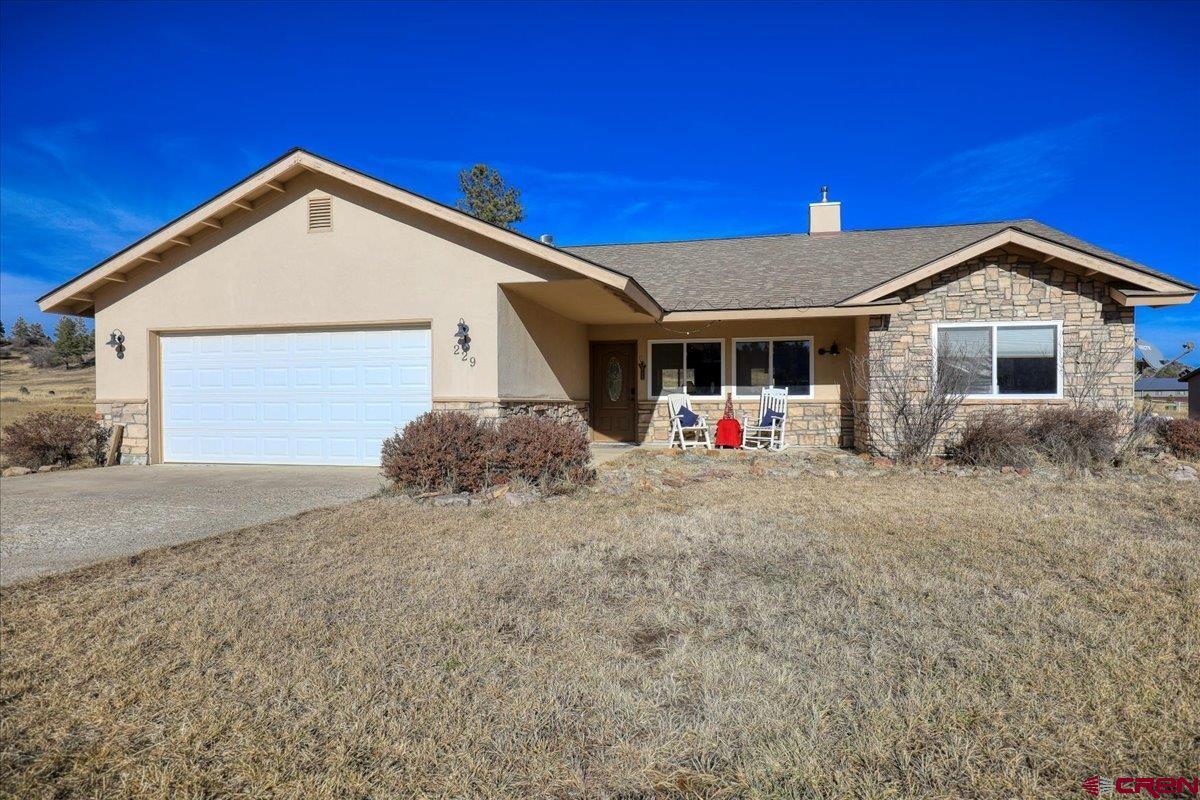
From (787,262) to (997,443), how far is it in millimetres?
6818

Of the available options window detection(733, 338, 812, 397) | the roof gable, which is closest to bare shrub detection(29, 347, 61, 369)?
the roof gable

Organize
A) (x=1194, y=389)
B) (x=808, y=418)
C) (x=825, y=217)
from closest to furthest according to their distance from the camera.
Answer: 1. (x=808, y=418)
2. (x=1194, y=389)
3. (x=825, y=217)

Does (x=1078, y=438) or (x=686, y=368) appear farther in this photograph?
(x=686, y=368)

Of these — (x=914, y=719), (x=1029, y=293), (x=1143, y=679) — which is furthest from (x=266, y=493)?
(x=1029, y=293)

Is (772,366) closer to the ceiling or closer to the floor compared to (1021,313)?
closer to the floor

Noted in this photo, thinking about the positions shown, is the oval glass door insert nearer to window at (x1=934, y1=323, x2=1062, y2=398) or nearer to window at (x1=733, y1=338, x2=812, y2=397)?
window at (x1=733, y1=338, x2=812, y2=397)

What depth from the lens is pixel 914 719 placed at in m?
2.52

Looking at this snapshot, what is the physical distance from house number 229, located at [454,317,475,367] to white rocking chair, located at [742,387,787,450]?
5701 mm

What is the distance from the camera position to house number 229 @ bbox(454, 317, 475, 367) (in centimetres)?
971

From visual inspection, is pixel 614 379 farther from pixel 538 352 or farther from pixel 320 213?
pixel 320 213

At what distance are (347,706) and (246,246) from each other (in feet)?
32.5

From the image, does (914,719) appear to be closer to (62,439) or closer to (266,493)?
(266,493)

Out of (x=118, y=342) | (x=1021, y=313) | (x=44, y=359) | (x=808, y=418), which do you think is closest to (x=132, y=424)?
(x=118, y=342)

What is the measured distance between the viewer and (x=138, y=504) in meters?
7.00
